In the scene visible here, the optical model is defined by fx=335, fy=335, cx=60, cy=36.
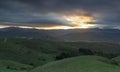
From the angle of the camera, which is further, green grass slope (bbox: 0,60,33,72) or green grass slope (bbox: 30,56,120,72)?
green grass slope (bbox: 0,60,33,72)

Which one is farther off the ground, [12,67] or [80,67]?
[80,67]

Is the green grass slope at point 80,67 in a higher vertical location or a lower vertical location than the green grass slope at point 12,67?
higher

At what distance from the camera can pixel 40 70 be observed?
54.6m

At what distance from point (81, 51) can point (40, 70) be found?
174 ft

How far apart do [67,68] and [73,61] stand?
4804 mm

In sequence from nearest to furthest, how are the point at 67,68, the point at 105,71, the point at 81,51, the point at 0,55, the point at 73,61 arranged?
the point at 105,71 < the point at 67,68 < the point at 73,61 < the point at 81,51 < the point at 0,55

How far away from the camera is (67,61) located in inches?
2346

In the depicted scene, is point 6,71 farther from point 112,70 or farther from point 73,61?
point 112,70

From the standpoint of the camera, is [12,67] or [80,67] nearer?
[80,67]

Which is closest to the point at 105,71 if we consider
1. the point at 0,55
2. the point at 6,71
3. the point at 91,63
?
the point at 91,63

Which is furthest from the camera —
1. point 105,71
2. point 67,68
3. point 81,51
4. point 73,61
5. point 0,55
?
point 0,55

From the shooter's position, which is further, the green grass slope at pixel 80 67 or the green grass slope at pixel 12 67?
the green grass slope at pixel 12 67

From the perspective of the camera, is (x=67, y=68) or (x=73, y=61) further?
(x=73, y=61)

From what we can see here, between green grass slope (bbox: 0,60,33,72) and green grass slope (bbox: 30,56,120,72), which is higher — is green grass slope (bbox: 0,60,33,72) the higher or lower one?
the lower one
